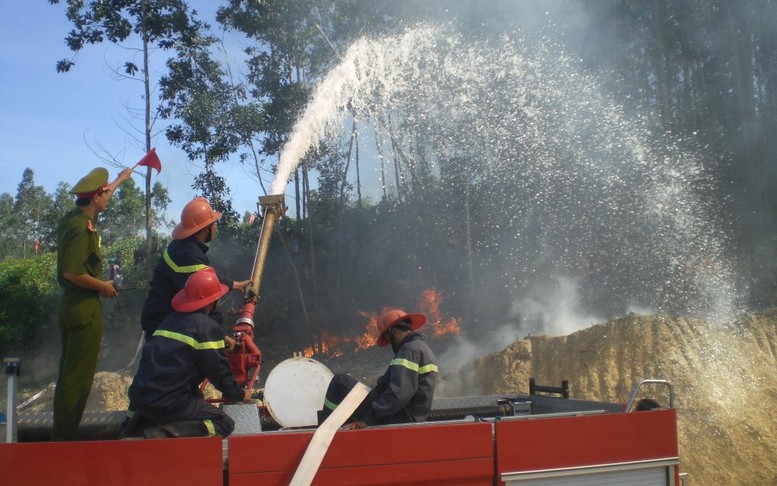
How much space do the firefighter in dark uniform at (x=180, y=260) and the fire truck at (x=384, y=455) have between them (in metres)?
Answer: 0.92

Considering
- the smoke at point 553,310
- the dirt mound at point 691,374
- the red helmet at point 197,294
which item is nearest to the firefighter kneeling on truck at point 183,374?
the red helmet at point 197,294

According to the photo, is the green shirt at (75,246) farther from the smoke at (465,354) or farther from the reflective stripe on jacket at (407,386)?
the smoke at (465,354)

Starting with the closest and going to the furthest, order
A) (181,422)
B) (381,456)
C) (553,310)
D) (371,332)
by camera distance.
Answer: (381,456), (181,422), (553,310), (371,332)

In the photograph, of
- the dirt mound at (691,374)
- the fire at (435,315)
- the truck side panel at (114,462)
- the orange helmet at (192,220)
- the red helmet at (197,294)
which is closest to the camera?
the truck side panel at (114,462)

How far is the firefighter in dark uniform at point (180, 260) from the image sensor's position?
171 inches

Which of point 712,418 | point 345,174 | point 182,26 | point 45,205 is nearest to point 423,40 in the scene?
point 345,174

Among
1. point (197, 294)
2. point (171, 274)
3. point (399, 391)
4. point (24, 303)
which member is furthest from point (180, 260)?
point (24, 303)

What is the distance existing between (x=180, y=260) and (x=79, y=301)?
688 mm

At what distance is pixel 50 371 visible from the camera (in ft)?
68.8

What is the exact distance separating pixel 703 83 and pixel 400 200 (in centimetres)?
1001

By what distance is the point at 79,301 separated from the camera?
4277mm

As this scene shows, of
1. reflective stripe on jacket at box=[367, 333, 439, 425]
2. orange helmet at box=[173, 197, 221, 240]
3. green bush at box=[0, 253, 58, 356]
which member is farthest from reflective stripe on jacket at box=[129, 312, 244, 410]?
green bush at box=[0, 253, 58, 356]

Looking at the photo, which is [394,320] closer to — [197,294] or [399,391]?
[399,391]

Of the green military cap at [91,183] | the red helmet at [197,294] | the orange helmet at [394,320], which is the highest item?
the green military cap at [91,183]
